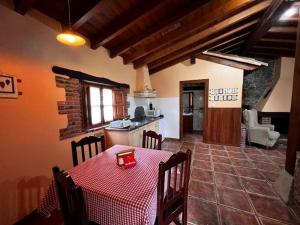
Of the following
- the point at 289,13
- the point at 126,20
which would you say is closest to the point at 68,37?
the point at 126,20

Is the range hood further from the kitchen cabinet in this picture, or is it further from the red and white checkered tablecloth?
the red and white checkered tablecloth

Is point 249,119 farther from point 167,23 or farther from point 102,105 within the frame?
point 102,105

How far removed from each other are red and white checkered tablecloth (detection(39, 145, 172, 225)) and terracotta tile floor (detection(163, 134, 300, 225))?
1.01 m

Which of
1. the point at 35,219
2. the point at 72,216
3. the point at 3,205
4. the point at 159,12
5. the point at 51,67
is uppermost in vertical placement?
the point at 159,12

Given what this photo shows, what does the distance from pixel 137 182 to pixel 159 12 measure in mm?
2454

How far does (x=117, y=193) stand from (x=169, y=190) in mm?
466

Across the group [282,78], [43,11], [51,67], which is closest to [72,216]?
[51,67]

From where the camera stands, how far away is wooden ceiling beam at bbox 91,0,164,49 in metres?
1.96

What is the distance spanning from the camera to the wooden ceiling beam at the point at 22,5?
156cm

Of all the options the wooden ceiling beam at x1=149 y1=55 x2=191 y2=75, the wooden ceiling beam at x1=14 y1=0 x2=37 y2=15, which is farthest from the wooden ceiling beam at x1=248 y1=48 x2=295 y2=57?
the wooden ceiling beam at x1=14 y1=0 x2=37 y2=15

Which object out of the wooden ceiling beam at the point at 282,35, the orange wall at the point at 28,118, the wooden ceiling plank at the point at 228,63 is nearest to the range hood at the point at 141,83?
the wooden ceiling plank at the point at 228,63

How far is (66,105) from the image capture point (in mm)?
2203

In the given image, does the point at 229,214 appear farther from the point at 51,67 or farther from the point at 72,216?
the point at 51,67

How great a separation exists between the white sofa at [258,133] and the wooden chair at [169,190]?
3.72 m
